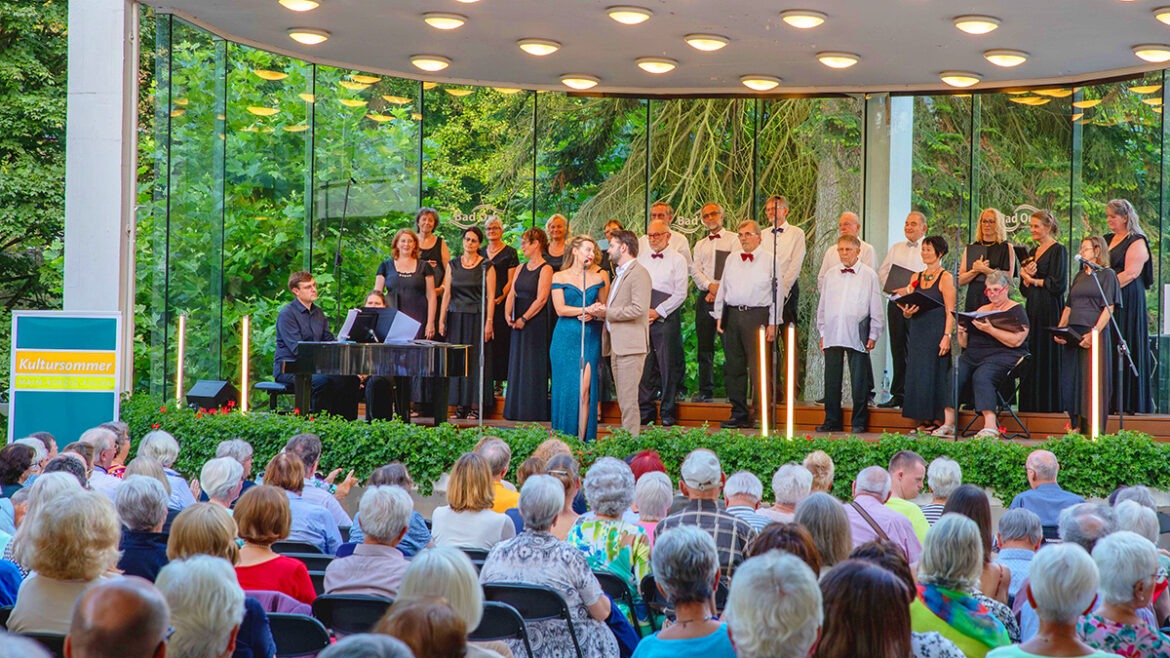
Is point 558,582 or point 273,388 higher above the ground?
point 273,388

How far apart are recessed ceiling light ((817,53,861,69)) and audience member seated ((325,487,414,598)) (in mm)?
9529

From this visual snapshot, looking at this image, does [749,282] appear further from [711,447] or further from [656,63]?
[711,447]

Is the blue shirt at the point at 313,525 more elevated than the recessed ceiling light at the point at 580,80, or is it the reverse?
the recessed ceiling light at the point at 580,80

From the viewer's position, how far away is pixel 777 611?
10.5 ft

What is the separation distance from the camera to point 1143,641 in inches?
160

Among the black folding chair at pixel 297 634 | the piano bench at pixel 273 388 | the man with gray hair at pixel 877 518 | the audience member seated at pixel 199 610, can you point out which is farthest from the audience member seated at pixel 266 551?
the piano bench at pixel 273 388

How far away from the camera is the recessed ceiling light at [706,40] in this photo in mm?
12781

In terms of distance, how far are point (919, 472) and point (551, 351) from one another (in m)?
5.22

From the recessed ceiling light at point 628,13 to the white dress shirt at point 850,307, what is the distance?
112 inches

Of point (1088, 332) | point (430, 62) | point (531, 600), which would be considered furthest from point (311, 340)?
point (531, 600)

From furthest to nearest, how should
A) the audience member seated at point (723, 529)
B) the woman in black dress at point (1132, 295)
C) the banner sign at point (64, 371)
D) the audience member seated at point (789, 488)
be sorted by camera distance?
the woman in black dress at point (1132, 295) < the banner sign at point (64, 371) < the audience member seated at point (789, 488) < the audience member seated at point (723, 529)

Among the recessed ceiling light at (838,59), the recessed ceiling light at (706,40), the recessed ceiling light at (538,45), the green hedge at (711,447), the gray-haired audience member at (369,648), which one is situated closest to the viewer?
the gray-haired audience member at (369,648)

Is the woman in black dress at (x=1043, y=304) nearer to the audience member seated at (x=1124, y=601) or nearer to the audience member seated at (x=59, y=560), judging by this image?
the audience member seated at (x=1124, y=601)

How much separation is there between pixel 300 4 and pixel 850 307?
543cm
